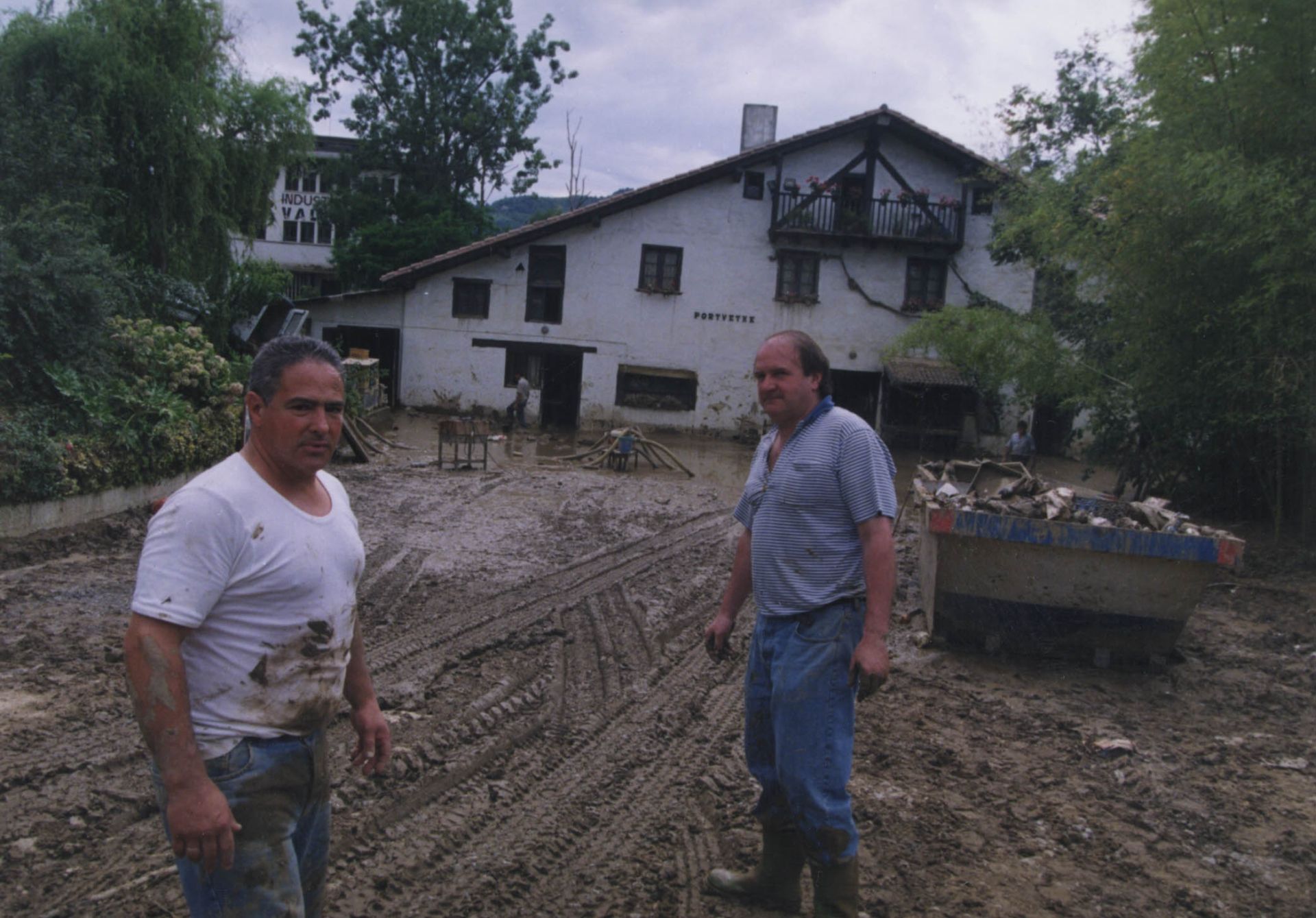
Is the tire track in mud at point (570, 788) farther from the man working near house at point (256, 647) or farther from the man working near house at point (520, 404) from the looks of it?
the man working near house at point (520, 404)

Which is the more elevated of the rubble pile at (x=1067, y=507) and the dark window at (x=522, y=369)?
the dark window at (x=522, y=369)

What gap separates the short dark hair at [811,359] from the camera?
321 cm

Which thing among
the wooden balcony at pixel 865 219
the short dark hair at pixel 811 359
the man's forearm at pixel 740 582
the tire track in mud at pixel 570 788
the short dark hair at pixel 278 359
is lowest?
the tire track in mud at pixel 570 788

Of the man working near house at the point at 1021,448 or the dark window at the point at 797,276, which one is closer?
the man working near house at the point at 1021,448

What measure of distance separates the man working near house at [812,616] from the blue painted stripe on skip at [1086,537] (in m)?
3.44

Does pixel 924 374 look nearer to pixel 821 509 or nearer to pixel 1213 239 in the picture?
pixel 1213 239

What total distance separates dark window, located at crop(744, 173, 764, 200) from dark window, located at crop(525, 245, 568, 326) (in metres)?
5.24

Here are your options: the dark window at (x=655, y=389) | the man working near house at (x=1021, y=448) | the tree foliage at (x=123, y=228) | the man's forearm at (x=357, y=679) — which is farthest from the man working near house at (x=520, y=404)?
the man's forearm at (x=357, y=679)

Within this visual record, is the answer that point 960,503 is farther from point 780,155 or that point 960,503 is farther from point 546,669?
point 780,155

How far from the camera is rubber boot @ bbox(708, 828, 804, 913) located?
335 centimetres

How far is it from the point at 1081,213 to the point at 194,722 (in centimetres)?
1413

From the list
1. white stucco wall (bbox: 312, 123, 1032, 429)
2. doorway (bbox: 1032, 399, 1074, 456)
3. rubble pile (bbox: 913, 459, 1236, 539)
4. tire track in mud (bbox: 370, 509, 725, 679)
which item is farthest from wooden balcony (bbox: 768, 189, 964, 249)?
rubble pile (bbox: 913, 459, 1236, 539)

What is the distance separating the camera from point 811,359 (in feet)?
10.6

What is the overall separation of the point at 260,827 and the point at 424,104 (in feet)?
126
